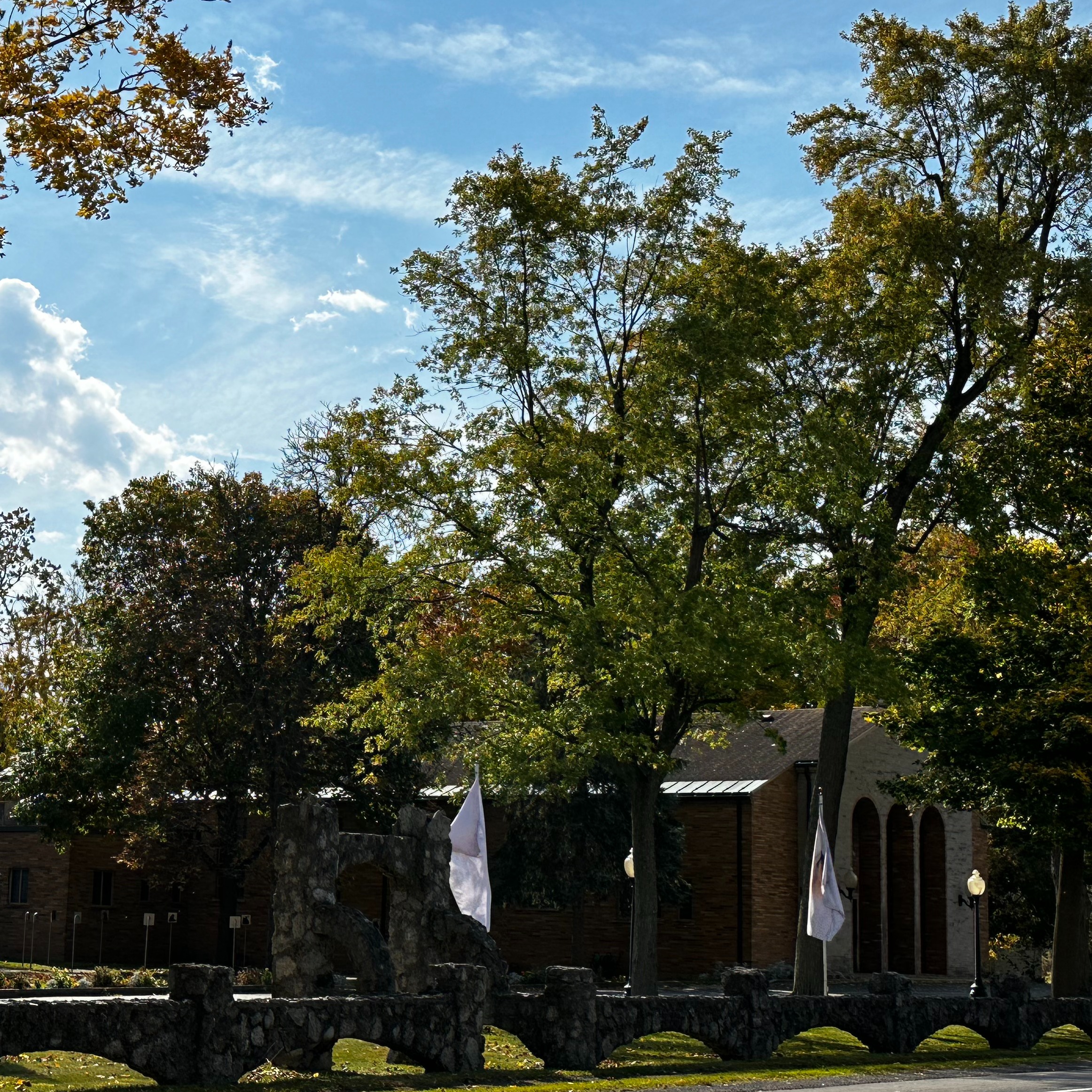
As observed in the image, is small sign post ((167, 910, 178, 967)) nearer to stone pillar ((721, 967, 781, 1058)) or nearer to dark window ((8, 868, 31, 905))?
dark window ((8, 868, 31, 905))

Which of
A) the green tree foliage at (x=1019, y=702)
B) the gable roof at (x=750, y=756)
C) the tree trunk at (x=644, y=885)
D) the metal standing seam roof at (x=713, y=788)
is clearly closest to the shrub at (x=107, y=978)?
the tree trunk at (x=644, y=885)

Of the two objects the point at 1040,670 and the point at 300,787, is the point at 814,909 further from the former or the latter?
the point at 300,787

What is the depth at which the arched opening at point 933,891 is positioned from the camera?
45594 mm

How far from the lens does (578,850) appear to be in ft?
127

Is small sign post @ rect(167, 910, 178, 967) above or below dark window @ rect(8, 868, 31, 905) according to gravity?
below

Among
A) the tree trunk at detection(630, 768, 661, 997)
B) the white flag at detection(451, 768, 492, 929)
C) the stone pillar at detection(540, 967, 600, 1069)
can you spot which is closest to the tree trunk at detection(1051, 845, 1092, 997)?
the tree trunk at detection(630, 768, 661, 997)

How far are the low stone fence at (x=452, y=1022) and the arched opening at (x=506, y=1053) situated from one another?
24 cm

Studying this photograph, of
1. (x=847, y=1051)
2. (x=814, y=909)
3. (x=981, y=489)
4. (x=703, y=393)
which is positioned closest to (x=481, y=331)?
(x=703, y=393)

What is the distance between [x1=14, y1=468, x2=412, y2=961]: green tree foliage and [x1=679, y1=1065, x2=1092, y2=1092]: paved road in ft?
Answer: 71.8

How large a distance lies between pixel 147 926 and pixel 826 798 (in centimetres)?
2614

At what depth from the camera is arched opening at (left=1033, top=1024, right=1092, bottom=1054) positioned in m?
23.3

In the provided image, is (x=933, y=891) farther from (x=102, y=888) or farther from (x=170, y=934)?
(x=102, y=888)

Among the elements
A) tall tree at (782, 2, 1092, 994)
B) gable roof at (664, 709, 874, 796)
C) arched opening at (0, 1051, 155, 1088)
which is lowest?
arched opening at (0, 1051, 155, 1088)

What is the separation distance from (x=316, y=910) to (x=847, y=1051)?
8.03 metres
